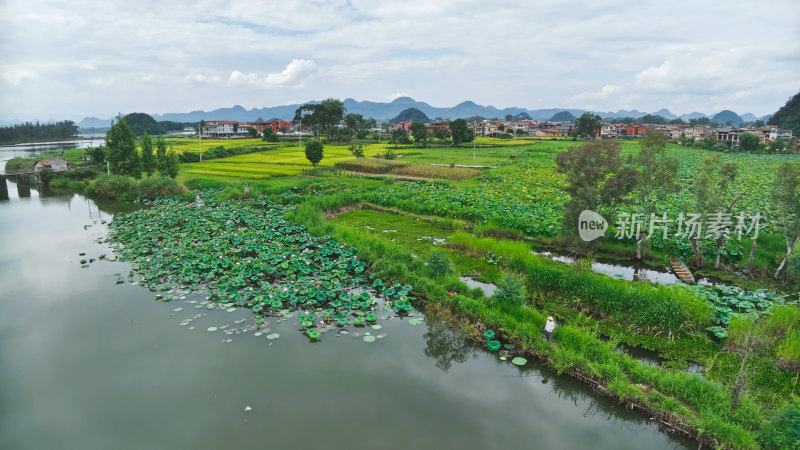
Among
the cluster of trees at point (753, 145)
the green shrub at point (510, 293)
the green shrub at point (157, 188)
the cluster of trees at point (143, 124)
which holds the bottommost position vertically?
the green shrub at point (510, 293)

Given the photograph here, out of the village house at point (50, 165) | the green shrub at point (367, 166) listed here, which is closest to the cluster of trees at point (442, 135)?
A: the green shrub at point (367, 166)

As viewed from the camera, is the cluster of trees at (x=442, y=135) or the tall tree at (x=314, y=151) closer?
the tall tree at (x=314, y=151)

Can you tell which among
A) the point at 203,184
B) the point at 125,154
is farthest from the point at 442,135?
the point at 125,154

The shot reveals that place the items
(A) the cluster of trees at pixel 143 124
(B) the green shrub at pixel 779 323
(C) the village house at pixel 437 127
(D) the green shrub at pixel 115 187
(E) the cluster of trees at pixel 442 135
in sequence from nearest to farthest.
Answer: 1. (B) the green shrub at pixel 779 323
2. (D) the green shrub at pixel 115 187
3. (E) the cluster of trees at pixel 442 135
4. (C) the village house at pixel 437 127
5. (A) the cluster of trees at pixel 143 124

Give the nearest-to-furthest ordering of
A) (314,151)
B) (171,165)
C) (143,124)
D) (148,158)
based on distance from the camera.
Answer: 1. (171,165)
2. (148,158)
3. (314,151)
4. (143,124)

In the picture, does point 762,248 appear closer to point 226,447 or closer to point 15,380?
point 226,447

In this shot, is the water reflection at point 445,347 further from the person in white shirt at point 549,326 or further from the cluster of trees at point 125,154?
the cluster of trees at point 125,154

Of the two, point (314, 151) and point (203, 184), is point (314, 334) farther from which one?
point (314, 151)

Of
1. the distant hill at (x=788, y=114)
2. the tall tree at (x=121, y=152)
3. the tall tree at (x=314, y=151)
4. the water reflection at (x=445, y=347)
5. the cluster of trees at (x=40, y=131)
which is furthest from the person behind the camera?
the distant hill at (x=788, y=114)
